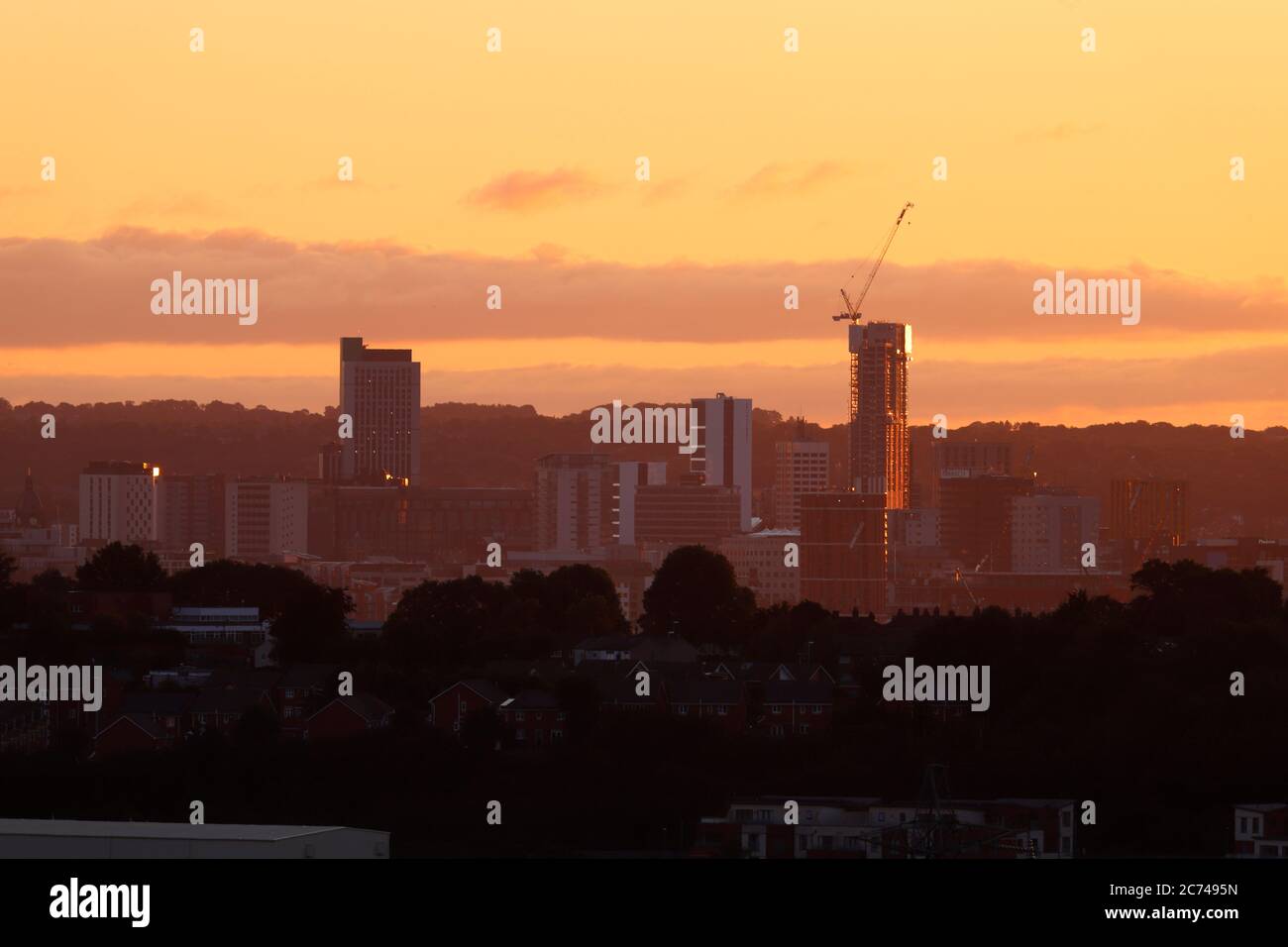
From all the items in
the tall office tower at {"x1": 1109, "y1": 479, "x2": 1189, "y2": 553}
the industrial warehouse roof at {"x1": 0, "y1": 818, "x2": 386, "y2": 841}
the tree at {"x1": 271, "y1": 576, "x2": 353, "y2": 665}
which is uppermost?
the tall office tower at {"x1": 1109, "y1": 479, "x2": 1189, "y2": 553}

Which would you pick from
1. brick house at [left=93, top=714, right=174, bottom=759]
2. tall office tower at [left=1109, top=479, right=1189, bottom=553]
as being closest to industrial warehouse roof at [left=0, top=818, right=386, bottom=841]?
brick house at [left=93, top=714, right=174, bottom=759]

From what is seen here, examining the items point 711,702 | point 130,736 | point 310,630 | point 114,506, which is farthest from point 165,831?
point 114,506

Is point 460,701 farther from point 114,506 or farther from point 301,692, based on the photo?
point 114,506

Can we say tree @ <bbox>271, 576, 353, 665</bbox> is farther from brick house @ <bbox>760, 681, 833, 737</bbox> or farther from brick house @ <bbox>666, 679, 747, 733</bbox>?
brick house @ <bbox>760, 681, 833, 737</bbox>

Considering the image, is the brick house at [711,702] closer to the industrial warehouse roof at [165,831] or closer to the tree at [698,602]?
the tree at [698,602]

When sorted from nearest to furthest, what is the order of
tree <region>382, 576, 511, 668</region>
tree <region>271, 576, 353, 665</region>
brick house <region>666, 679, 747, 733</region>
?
brick house <region>666, 679, 747, 733</region>
tree <region>382, 576, 511, 668</region>
tree <region>271, 576, 353, 665</region>
